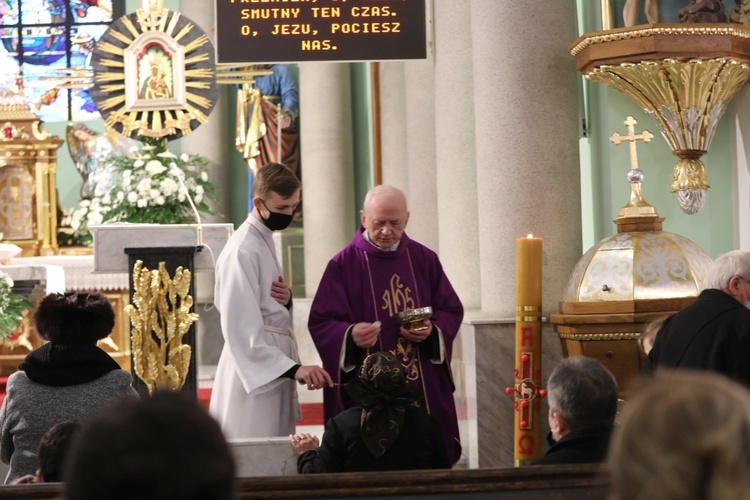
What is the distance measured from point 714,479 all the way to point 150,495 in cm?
58

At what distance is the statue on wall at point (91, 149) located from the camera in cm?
1259

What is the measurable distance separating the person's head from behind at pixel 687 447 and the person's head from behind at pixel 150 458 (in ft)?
1.41

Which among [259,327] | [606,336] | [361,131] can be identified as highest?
[361,131]

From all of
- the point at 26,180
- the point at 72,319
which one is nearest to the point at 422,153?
the point at 26,180

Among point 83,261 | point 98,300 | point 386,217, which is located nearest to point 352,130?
point 83,261

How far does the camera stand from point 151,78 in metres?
7.65

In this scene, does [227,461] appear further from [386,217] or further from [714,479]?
[386,217]

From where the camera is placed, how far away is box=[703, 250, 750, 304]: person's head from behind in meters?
3.95

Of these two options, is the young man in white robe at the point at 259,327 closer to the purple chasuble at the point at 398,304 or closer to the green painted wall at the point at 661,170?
the purple chasuble at the point at 398,304

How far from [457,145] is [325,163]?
5412 millimetres

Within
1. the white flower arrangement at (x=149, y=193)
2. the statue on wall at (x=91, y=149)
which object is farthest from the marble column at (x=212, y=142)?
the white flower arrangement at (x=149, y=193)

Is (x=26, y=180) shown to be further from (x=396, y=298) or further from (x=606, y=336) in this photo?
(x=606, y=336)

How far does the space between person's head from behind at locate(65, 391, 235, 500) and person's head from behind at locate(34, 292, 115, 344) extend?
8.45 ft

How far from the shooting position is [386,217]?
15.6 feet
